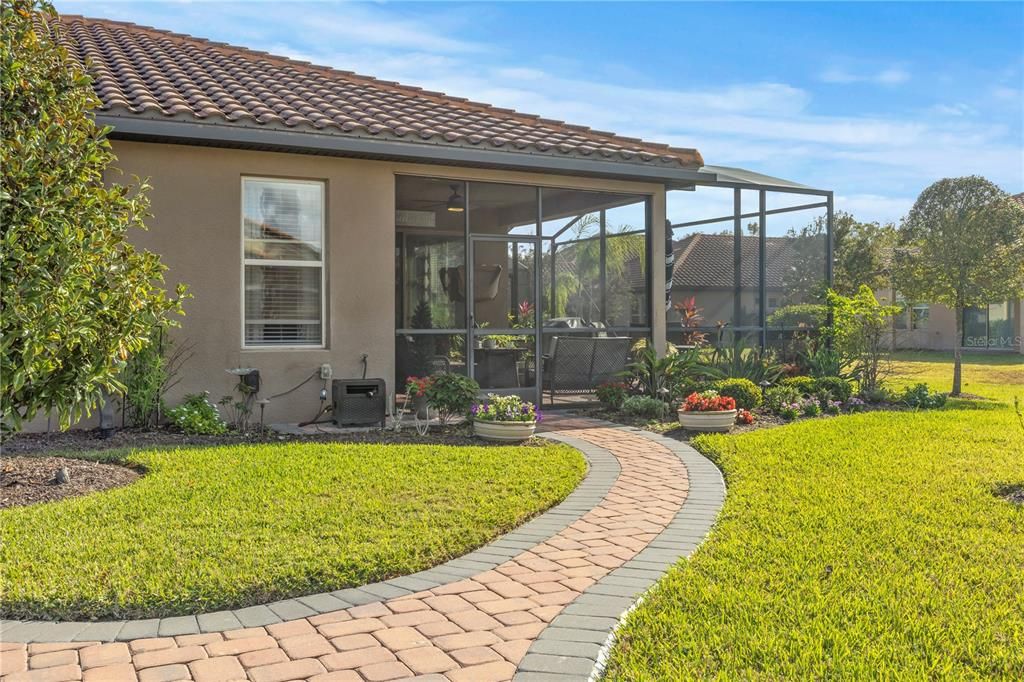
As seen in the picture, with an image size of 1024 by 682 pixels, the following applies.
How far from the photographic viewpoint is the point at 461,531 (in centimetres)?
517

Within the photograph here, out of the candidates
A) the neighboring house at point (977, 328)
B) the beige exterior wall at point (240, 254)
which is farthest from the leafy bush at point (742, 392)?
the neighboring house at point (977, 328)

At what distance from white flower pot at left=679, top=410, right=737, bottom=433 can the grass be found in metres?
2.24

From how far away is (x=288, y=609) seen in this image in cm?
401

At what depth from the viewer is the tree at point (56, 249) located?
16.3 ft

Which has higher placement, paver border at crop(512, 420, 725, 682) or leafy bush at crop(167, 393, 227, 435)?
leafy bush at crop(167, 393, 227, 435)

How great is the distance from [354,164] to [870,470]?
652 centimetres

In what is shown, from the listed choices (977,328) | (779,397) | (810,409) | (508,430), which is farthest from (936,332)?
(508,430)

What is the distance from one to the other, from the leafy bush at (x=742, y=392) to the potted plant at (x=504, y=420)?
9.63 ft

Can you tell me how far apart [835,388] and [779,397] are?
144cm

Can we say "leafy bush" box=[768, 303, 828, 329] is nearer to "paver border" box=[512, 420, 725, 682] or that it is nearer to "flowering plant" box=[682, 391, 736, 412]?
"flowering plant" box=[682, 391, 736, 412]

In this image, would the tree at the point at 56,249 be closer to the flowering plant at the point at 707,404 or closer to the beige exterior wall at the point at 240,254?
the beige exterior wall at the point at 240,254

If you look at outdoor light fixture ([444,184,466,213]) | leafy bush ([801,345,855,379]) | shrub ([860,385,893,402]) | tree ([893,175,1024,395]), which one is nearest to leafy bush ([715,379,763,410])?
leafy bush ([801,345,855,379])

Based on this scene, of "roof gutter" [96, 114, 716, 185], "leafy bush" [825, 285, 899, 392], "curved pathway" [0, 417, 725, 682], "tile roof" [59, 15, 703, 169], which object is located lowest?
"curved pathway" [0, 417, 725, 682]

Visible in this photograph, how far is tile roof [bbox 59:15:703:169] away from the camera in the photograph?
921 cm
